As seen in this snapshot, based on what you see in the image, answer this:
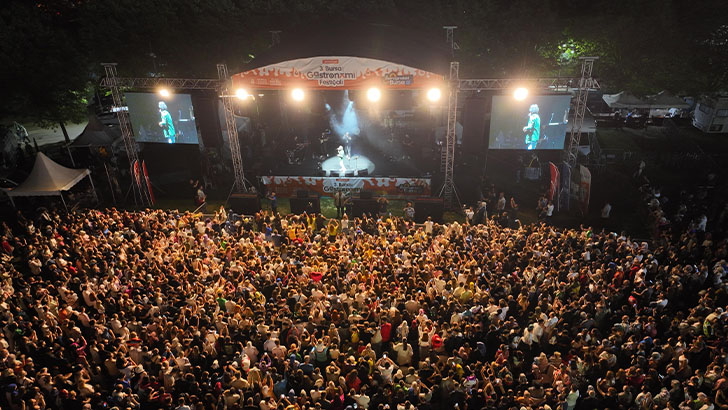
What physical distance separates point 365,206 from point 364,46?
6.46 m

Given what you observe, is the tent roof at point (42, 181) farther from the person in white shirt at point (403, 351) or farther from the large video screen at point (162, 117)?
→ the person in white shirt at point (403, 351)

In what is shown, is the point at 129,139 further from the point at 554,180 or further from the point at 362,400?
the point at 554,180

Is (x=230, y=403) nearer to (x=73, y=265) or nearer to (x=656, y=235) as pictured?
(x=73, y=265)

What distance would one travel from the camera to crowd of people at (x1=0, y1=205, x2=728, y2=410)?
7879 millimetres

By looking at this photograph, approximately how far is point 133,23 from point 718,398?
27.4 m

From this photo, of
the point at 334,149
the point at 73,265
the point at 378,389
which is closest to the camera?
the point at 378,389

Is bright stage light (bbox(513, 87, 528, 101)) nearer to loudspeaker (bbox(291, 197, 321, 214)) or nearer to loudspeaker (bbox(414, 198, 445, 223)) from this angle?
loudspeaker (bbox(414, 198, 445, 223))

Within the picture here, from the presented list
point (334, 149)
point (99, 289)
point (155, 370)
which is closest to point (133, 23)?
point (334, 149)

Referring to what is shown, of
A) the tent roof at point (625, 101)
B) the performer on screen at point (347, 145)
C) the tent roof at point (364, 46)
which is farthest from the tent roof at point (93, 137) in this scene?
the tent roof at point (625, 101)

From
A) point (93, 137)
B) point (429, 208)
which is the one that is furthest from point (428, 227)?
point (93, 137)

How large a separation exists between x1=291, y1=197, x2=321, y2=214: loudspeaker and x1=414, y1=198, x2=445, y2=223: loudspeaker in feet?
13.2

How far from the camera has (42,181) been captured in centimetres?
1742

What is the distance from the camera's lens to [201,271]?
11938 millimetres

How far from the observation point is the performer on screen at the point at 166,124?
766 inches
